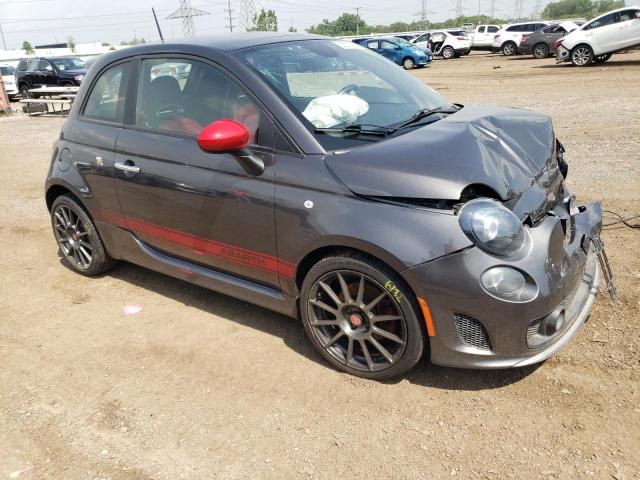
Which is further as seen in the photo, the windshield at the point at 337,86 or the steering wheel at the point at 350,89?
the steering wheel at the point at 350,89

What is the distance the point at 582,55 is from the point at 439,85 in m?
5.43

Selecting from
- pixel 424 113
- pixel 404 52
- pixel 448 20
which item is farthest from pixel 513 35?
pixel 448 20

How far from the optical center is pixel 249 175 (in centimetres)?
304

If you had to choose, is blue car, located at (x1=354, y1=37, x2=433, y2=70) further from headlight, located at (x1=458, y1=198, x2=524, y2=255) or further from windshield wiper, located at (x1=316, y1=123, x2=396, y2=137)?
headlight, located at (x1=458, y1=198, x2=524, y2=255)

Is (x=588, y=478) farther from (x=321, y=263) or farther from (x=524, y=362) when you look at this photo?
(x=321, y=263)

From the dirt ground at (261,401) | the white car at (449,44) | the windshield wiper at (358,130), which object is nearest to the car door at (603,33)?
the white car at (449,44)

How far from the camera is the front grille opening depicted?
99.9 inches

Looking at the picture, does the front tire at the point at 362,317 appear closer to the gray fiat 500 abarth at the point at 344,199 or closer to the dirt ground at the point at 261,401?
the gray fiat 500 abarth at the point at 344,199

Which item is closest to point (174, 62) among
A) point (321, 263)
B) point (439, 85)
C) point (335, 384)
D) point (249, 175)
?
point (249, 175)

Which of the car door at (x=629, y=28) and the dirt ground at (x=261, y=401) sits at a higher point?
the car door at (x=629, y=28)

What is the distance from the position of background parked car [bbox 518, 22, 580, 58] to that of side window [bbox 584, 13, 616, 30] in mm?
6705

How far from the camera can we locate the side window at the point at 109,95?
383cm

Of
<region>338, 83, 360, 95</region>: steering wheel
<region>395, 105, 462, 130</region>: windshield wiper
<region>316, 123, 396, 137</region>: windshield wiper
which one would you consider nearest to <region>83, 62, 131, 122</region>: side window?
<region>338, 83, 360, 95</region>: steering wheel

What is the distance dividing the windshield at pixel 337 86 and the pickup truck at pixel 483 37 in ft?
101
